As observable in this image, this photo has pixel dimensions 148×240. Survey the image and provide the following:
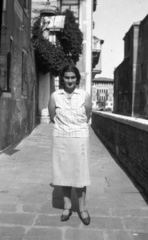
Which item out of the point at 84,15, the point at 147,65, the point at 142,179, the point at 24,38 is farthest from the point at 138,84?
the point at 142,179

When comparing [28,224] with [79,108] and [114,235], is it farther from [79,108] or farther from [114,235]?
[79,108]

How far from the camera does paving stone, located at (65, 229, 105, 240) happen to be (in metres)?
3.06

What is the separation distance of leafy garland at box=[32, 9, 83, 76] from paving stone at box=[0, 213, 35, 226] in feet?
39.8

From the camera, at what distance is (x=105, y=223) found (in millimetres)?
3463

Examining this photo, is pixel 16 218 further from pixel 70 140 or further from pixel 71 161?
pixel 70 140

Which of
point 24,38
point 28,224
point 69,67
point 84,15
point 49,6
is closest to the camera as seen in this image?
point 28,224

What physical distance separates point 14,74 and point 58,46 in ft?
30.0

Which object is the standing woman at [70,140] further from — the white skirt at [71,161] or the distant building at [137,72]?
the distant building at [137,72]

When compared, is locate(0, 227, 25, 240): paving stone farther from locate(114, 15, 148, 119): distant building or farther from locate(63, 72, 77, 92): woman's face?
locate(114, 15, 148, 119): distant building

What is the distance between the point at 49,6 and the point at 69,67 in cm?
1870

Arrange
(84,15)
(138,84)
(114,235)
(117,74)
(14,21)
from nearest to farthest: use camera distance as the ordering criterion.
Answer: (114,235) → (14,21) → (84,15) → (138,84) → (117,74)

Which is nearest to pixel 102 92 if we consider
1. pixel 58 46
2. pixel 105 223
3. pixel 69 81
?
pixel 58 46

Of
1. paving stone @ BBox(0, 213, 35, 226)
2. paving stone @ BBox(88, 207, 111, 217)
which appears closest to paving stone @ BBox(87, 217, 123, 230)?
paving stone @ BBox(88, 207, 111, 217)

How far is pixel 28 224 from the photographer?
3389 millimetres
